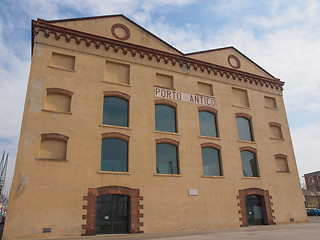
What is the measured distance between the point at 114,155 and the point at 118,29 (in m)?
9.65

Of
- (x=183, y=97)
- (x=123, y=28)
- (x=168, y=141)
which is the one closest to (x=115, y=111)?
(x=168, y=141)

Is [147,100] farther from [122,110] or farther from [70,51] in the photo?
[70,51]

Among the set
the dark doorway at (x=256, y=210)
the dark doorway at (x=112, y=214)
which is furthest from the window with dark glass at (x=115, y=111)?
the dark doorway at (x=256, y=210)

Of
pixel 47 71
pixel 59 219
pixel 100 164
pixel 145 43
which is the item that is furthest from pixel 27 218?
pixel 145 43

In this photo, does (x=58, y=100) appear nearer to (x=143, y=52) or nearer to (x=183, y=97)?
(x=143, y=52)

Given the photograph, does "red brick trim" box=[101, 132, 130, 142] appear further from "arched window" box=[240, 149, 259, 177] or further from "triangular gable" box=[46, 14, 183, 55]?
"arched window" box=[240, 149, 259, 177]

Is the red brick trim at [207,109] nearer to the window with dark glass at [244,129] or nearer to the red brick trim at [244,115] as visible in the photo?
the red brick trim at [244,115]

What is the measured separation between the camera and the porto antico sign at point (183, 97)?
61.0ft

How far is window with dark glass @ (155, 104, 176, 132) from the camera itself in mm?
17859

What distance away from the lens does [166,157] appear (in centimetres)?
1719

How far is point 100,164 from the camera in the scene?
49.2 feet

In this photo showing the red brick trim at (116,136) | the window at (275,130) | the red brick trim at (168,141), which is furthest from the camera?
the window at (275,130)

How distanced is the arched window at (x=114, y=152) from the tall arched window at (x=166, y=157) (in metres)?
2.31

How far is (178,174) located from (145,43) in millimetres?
10314
